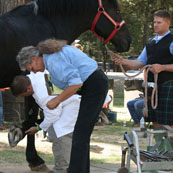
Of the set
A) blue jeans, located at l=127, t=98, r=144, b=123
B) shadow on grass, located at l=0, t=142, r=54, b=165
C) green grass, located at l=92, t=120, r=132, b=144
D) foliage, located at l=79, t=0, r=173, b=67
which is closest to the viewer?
A: shadow on grass, located at l=0, t=142, r=54, b=165

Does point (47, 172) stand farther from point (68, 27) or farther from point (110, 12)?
A: point (110, 12)

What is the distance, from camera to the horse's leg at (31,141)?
195 inches

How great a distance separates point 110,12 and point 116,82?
17978mm

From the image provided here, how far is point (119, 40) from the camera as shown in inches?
204

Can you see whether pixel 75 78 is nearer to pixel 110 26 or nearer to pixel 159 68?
pixel 159 68

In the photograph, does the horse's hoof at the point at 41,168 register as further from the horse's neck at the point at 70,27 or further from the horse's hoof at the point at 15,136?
the horse's neck at the point at 70,27

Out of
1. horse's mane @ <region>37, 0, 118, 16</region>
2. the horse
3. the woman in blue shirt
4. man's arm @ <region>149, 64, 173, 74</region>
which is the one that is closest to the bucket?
the horse

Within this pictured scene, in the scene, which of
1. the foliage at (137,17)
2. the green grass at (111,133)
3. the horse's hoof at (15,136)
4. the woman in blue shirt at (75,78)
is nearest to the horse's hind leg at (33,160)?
the horse's hoof at (15,136)

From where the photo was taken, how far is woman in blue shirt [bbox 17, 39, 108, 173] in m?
3.48

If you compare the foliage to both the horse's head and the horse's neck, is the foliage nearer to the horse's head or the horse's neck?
the horse's head

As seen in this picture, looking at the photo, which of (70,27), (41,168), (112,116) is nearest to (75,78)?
(70,27)

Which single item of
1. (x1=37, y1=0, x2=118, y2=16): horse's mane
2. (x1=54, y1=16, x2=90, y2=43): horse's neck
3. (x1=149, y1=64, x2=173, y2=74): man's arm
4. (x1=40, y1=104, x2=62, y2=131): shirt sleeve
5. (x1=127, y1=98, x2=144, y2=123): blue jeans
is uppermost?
(x1=37, y1=0, x2=118, y2=16): horse's mane

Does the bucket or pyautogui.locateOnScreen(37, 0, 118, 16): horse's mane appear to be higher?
pyautogui.locateOnScreen(37, 0, 118, 16): horse's mane

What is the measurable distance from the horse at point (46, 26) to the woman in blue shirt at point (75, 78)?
0.86 m
